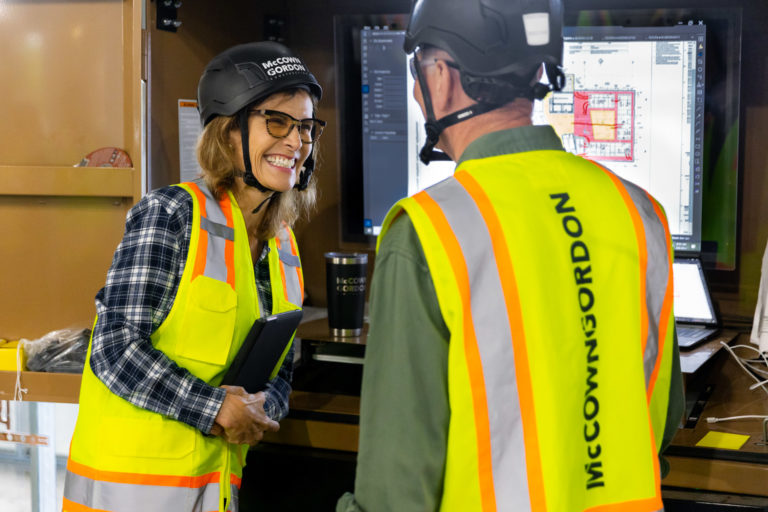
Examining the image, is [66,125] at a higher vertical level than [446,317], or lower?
higher

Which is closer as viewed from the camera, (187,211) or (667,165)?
(187,211)

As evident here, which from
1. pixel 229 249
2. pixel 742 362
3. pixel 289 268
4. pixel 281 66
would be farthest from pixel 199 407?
pixel 742 362

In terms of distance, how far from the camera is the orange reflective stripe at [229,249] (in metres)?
1.47

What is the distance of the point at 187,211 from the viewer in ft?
4.76

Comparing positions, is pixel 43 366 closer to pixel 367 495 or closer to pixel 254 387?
pixel 254 387

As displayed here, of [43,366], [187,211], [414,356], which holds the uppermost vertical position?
[187,211]

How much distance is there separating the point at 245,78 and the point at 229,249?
0.34 m

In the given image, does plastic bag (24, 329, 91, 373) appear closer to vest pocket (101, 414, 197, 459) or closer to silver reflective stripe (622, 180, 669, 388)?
vest pocket (101, 414, 197, 459)

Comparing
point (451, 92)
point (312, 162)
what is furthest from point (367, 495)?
point (312, 162)

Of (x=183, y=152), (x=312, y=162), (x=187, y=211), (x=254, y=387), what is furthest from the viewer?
(x=183, y=152)

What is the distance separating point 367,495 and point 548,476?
195mm

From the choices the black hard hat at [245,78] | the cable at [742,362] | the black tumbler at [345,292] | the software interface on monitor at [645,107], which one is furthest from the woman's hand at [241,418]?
the software interface on monitor at [645,107]

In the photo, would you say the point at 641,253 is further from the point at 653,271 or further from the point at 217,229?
the point at 217,229

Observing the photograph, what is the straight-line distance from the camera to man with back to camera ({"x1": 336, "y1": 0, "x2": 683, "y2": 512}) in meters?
0.83
